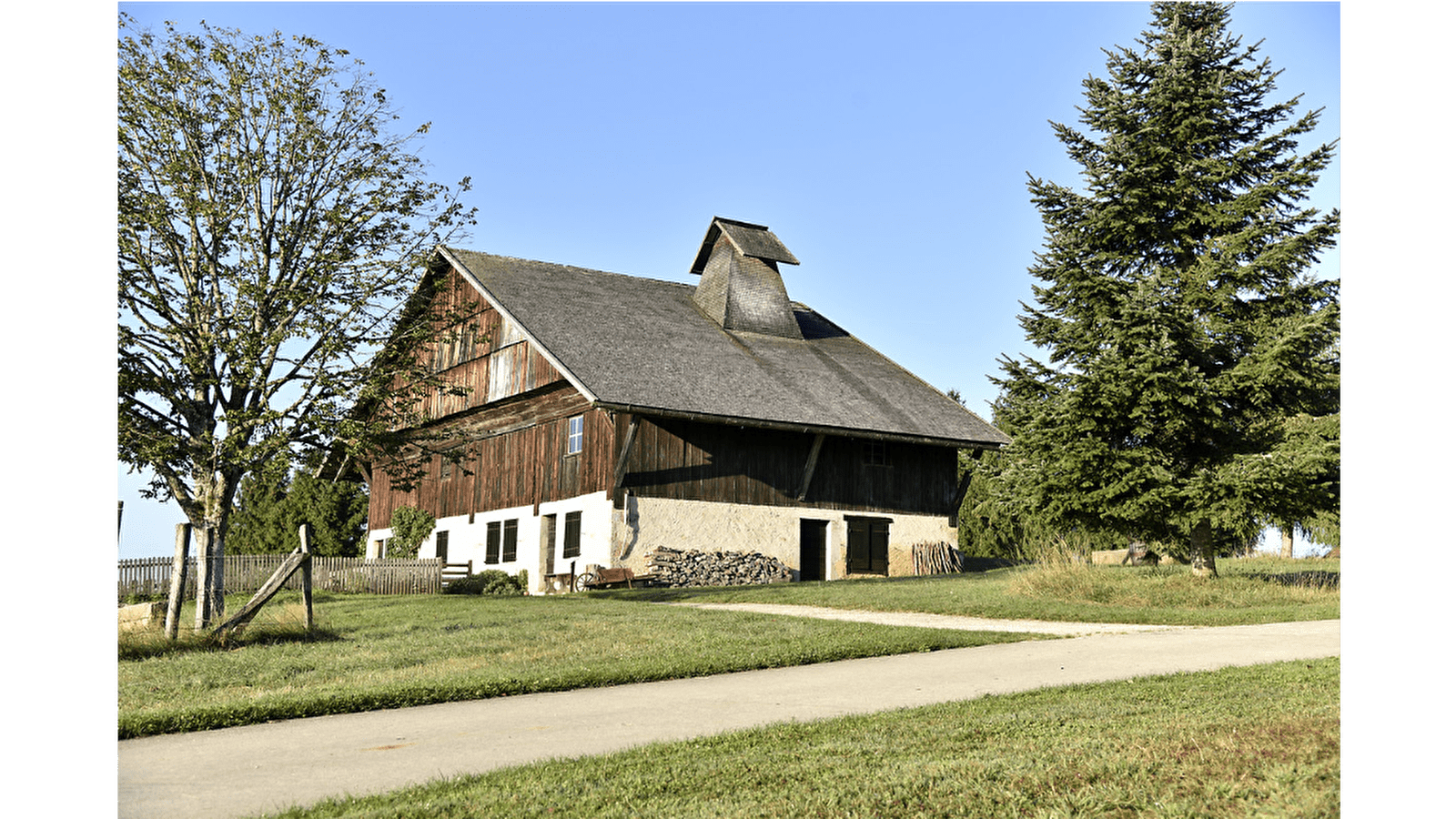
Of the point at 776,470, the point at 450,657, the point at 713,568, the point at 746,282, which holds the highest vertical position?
the point at 746,282

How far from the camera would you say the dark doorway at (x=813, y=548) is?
104ft

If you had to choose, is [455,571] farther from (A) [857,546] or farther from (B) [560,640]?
(B) [560,640]

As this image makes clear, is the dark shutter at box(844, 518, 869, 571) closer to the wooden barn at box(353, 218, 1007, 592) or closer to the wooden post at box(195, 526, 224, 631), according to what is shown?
the wooden barn at box(353, 218, 1007, 592)

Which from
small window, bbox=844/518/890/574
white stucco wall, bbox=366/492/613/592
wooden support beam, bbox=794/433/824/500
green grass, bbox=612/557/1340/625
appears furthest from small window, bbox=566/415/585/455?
small window, bbox=844/518/890/574

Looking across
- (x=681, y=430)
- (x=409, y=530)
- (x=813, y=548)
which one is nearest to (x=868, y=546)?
(x=813, y=548)

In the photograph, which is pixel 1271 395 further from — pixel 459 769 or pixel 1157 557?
pixel 459 769

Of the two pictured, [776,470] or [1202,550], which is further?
[776,470]

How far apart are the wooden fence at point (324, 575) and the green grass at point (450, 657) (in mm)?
11018

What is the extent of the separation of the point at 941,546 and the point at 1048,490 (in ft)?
39.2

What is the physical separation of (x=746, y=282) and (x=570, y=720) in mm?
27426

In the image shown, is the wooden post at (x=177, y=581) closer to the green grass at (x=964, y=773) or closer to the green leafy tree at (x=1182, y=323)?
the green grass at (x=964, y=773)

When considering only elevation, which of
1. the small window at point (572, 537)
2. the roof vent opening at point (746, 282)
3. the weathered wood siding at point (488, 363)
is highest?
the roof vent opening at point (746, 282)

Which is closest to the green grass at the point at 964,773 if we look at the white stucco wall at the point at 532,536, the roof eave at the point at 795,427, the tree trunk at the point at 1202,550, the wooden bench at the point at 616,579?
the tree trunk at the point at 1202,550

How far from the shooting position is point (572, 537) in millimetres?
30406
